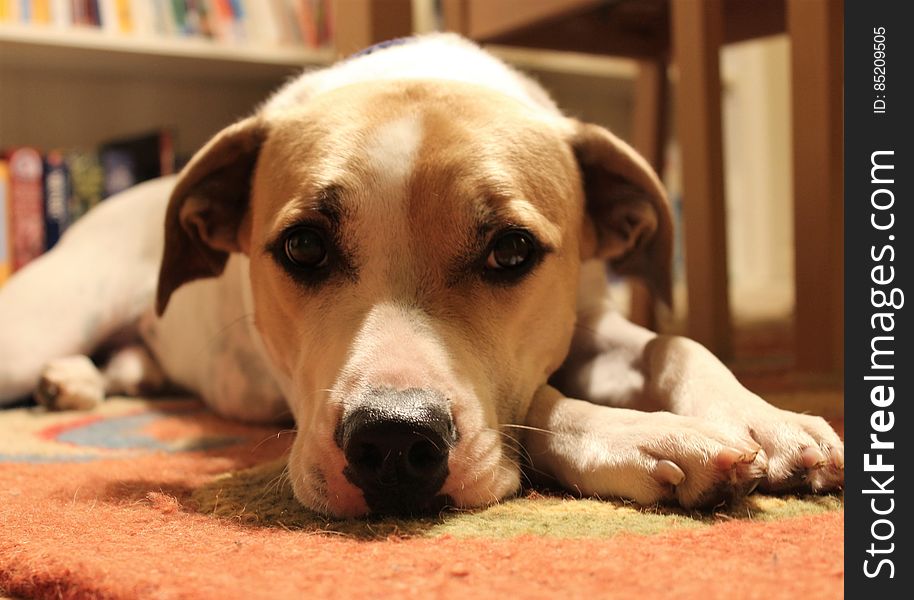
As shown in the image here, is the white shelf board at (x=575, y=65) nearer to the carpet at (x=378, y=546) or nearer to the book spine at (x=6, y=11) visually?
the book spine at (x=6, y=11)

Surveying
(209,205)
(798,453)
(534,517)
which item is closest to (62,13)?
(209,205)

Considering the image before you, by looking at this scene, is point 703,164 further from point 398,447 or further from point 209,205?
point 398,447

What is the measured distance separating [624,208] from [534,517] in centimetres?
73

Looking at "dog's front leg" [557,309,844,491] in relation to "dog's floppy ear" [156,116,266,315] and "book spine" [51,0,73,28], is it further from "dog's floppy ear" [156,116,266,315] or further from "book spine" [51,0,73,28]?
"book spine" [51,0,73,28]

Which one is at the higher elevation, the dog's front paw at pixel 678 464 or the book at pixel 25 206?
the book at pixel 25 206

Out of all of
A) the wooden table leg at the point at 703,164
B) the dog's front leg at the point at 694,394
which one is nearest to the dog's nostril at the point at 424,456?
the dog's front leg at the point at 694,394

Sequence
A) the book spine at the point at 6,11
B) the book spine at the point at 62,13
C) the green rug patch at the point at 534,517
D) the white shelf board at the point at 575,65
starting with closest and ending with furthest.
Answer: the green rug patch at the point at 534,517, the book spine at the point at 6,11, the book spine at the point at 62,13, the white shelf board at the point at 575,65

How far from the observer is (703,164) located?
2307 mm

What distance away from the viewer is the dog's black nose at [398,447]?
3.36 feet

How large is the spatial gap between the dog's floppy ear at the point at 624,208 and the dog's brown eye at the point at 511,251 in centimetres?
30

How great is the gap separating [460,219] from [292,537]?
50 centimetres
